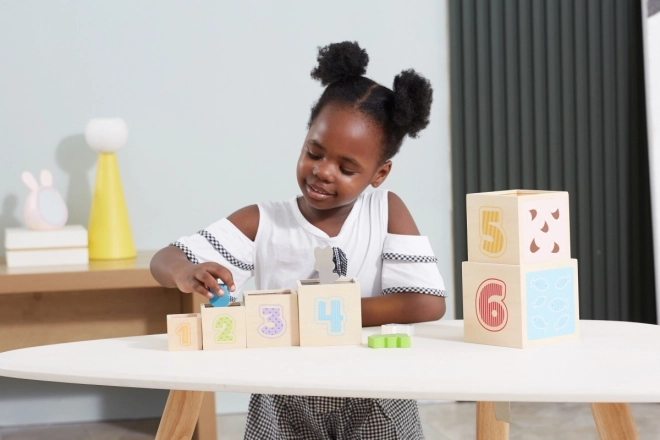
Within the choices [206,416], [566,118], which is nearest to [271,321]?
[206,416]

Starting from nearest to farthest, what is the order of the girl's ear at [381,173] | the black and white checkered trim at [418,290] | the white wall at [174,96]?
the black and white checkered trim at [418,290] < the girl's ear at [381,173] < the white wall at [174,96]

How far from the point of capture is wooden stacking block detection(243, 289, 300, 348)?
1.04 metres

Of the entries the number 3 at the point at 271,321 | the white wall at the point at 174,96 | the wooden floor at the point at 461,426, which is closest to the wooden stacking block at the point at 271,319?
the number 3 at the point at 271,321

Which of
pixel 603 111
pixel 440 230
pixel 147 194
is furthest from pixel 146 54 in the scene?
pixel 603 111

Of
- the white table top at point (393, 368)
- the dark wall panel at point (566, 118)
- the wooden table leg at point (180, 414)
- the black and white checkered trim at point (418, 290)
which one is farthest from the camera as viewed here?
the dark wall panel at point (566, 118)

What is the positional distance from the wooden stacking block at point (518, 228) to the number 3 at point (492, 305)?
0.03 m

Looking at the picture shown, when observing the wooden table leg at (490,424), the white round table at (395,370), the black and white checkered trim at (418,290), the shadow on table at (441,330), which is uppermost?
the black and white checkered trim at (418,290)

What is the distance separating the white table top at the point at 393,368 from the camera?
0.83 meters

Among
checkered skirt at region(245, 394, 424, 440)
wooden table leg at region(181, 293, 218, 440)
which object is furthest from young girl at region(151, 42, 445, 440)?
wooden table leg at region(181, 293, 218, 440)

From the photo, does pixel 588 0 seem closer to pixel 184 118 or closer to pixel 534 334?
pixel 184 118

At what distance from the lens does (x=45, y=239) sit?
2023mm

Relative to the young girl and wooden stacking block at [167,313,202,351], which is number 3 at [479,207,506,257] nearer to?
the young girl

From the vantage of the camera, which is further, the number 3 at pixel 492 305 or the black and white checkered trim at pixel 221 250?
the black and white checkered trim at pixel 221 250

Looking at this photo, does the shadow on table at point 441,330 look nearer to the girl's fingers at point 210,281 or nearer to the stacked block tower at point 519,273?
the stacked block tower at point 519,273
